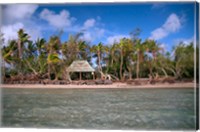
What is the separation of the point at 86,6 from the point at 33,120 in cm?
228

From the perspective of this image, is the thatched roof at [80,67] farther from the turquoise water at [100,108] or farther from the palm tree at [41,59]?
the palm tree at [41,59]

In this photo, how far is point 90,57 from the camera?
7863 millimetres

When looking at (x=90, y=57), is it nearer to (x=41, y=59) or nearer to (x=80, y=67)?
(x=80, y=67)

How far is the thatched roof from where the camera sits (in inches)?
308

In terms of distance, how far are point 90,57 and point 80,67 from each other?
0.86 ft

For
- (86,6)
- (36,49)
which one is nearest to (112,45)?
(86,6)

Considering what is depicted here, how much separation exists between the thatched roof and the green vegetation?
0.07 meters

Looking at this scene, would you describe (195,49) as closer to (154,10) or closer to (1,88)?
(154,10)

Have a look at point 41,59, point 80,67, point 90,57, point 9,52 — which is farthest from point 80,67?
point 9,52

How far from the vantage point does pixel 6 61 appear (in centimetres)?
804

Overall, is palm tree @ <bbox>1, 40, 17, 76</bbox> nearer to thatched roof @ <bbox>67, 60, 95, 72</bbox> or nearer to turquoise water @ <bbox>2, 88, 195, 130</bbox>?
turquoise water @ <bbox>2, 88, 195, 130</bbox>

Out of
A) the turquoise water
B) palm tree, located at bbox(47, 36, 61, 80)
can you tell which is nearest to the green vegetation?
palm tree, located at bbox(47, 36, 61, 80)

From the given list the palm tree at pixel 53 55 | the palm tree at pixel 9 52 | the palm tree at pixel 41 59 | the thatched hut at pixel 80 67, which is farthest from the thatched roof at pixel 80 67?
the palm tree at pixel 9 52

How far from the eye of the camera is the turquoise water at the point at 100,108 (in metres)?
7.34
